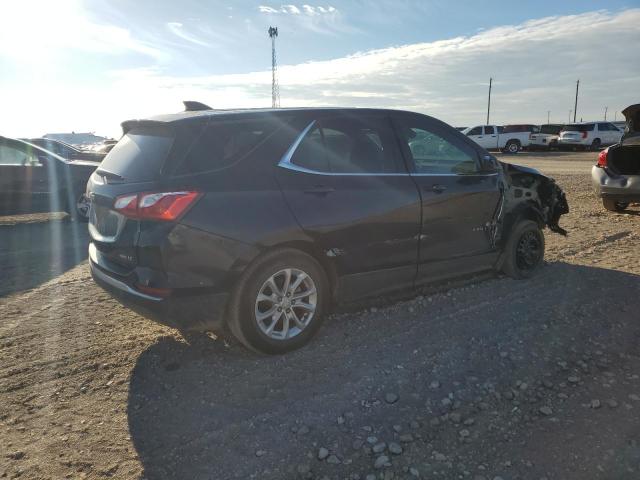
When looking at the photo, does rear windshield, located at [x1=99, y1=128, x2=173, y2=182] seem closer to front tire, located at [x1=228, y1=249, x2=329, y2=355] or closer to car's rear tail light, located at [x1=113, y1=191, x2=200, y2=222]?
car's rear tail light, located at [x1=113, y1=191, x2=200, y2=222]

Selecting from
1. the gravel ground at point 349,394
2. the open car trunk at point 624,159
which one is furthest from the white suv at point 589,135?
the gravel ground at point 349,394

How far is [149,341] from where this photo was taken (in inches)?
161

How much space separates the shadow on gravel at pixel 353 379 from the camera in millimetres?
2709

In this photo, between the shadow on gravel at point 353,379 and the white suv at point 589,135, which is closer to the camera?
the shadow on gravel at point 353,379

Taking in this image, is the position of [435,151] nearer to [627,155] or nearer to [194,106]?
[194,106]

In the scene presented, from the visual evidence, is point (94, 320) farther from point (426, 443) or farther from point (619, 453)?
point (619, 453)

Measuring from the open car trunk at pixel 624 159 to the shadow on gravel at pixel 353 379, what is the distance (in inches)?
175

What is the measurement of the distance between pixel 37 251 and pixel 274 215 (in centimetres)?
507

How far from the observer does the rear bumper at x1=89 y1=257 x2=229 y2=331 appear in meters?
3.30

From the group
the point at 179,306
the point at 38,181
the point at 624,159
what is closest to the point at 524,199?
the point at 179,306

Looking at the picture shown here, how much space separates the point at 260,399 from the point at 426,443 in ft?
3.46

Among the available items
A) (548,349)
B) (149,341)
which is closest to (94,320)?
(149,341)

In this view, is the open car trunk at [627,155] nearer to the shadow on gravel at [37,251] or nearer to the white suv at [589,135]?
the shadow on gravel at [37,251]

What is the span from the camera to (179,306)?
3.32m
